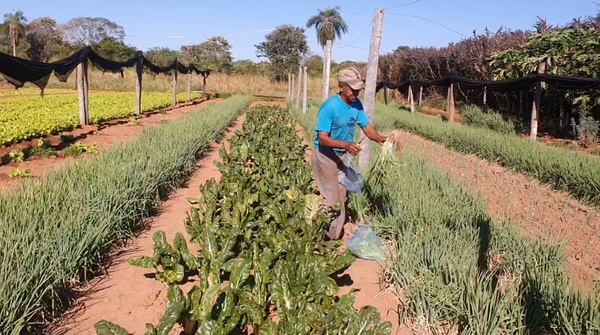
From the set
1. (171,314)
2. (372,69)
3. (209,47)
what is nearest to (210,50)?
(209,47)

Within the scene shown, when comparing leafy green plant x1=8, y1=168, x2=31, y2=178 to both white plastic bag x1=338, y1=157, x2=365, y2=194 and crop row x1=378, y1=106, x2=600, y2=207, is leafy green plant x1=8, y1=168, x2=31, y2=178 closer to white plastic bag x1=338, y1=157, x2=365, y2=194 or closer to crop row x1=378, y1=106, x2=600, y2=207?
white plastic bag x1=338, y1=157, x2=365, y2=194

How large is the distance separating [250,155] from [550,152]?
4.68 metres

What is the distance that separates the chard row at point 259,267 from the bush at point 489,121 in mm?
8509

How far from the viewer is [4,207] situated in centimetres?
306

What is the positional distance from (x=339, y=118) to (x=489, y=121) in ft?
33.1

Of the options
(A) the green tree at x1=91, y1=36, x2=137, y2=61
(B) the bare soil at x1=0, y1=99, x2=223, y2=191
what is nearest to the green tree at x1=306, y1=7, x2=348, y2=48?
(A) the green tree at x1=91, y1=36, x2=137, y2=61

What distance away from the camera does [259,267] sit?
2.72 metres

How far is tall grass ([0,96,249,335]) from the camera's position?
7.59ft

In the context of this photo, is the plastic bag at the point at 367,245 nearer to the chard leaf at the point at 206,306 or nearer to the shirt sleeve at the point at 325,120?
the shirt sleeve at the point at 325,120

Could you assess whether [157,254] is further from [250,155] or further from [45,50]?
[45,50]

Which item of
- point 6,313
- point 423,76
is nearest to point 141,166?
point 6,313

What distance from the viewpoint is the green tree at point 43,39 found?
46.4 m

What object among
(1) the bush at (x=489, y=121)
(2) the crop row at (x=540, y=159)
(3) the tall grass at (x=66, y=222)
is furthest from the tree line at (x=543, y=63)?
(3) the tall grass at (x=66, y=222)

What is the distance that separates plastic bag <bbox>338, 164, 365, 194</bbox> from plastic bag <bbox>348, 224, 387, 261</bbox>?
0.41m
